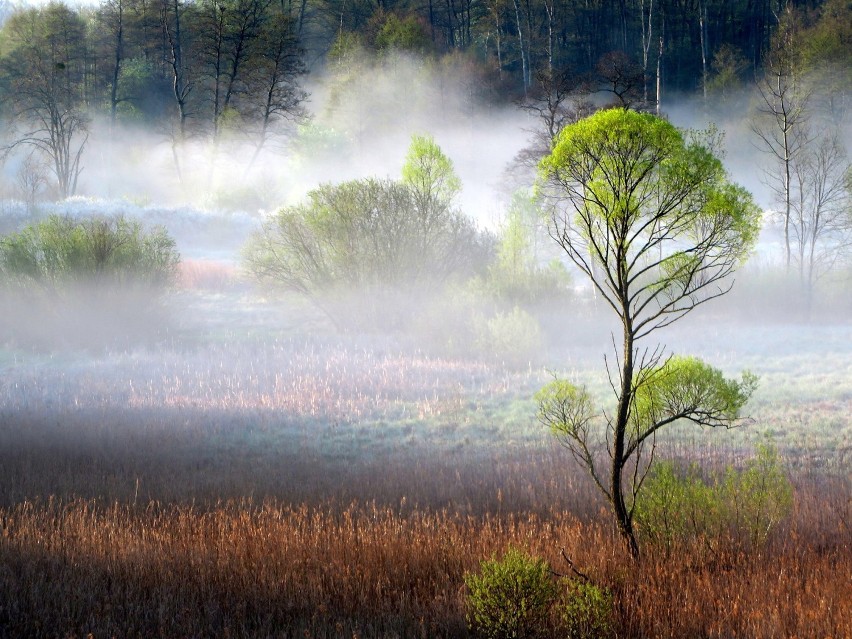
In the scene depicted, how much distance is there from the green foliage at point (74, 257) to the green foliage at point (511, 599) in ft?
48.3

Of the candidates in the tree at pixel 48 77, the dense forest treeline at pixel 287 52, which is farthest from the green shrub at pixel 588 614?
the tree at pixel 48 77

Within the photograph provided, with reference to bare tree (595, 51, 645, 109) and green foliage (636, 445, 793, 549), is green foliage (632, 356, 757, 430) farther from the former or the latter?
bare tree (595, 51, 645, 109)

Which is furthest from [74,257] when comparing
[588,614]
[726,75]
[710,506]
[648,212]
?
[726,75]

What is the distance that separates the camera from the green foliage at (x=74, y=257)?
16250 millimetres

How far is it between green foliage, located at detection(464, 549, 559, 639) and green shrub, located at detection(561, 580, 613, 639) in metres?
0.15

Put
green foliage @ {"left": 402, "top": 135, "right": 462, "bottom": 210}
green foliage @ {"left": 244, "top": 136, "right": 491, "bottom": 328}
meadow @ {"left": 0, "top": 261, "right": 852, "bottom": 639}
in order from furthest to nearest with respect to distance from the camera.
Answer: green foliage @ {"left": 402, "top": 135, "right": 462, "bottom": 210} → green foliage @ {"left": 244, "top": 136, "right": 491, "bottom": 328} → meadow @ {"left": 0, "top": 261, "right": 852, "bottom": 639}

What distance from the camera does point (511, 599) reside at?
376 cm

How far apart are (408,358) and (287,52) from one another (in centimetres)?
2424

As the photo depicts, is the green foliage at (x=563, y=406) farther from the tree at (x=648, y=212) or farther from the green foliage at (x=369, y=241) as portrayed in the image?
the green foliage at (x=369, y=241)

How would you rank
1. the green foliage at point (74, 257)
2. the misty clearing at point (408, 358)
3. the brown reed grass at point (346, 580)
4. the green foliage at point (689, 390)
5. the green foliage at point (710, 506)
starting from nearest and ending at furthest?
the brown reed grass at point (346, 580) → the misty clearing at point (408, 358) → the green foliage at point (689, 390) → the green foliage at point (710, 506) → the green foliage at point (74, 257)

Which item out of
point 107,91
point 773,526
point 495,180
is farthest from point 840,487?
point 107,91

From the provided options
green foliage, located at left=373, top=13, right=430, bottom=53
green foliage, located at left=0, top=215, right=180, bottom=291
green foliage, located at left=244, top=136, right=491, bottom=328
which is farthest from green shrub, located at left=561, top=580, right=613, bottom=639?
green foliage, located at left=373, top=13, right=430, bottom=53

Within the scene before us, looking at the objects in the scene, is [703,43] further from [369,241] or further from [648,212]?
[648,212]

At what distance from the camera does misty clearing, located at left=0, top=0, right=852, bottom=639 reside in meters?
4.41
